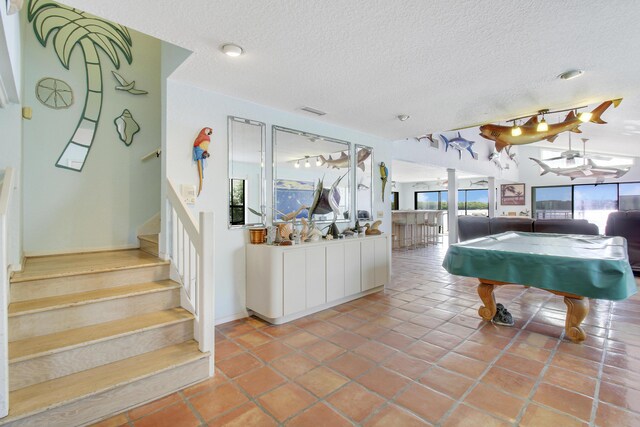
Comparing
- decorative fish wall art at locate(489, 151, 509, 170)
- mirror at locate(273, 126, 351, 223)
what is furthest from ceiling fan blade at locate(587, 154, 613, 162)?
mirror at locate(273, 126, 351, 223)

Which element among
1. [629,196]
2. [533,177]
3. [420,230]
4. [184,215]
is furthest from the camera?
[533,177]

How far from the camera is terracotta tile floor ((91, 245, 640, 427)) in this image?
1.69 metres

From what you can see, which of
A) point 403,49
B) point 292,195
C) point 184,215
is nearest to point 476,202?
point 292,195

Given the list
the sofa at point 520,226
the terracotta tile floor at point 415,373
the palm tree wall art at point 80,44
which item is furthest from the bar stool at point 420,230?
the palm tree wall art at point 80,44

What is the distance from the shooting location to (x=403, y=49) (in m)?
2.17

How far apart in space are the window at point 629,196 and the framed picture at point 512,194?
2.74 meters

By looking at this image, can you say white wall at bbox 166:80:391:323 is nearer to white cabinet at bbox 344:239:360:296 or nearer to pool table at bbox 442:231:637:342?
white cabinet at bbox 344:239:360:296

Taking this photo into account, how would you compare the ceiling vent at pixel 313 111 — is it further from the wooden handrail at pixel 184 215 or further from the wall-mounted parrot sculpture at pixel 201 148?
the wooden handrail at pixel 184 215

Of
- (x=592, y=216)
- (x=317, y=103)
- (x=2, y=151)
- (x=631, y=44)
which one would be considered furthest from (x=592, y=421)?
(x=592, y=216)

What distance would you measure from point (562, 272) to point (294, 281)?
2419 mm

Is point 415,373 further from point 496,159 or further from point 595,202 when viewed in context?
point 595,202

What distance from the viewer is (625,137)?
6.08m

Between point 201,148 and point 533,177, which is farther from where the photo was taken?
point 533,177

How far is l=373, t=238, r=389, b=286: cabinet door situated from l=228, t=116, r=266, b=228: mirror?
5.63 ft
